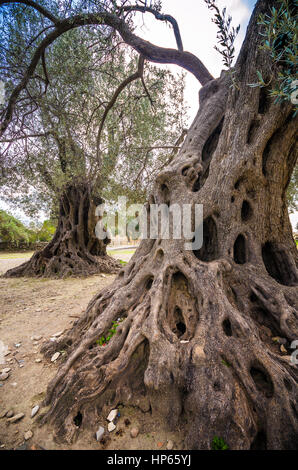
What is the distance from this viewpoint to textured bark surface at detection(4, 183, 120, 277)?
1037 centimetres

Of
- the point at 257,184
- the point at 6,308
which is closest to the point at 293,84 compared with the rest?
the point at 257,184

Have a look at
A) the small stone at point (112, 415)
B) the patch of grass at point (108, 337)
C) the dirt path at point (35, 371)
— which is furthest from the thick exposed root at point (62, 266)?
the small stone at point (112, 415)

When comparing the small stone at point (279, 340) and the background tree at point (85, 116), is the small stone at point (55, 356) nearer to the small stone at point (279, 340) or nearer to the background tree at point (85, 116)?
the small stone at point (279, 340)

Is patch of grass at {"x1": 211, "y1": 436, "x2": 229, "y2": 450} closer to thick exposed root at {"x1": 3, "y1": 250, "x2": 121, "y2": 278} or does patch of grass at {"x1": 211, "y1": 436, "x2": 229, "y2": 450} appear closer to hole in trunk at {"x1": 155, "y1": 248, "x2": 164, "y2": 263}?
hole in trunk at {"x1": 155, "y1": 248, "x2": 164, "y2": 263}

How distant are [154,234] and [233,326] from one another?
2315 millimetres

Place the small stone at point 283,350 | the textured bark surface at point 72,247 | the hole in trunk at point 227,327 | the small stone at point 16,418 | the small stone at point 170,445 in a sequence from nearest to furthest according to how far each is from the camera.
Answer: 1. the small stone at point 170,445
2. the small stone at point 16,418
3. the small stone at point 283,350
4. the hole in trunk at point 227,327
5. the textured bark surface at point 72,247

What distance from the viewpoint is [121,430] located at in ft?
6.79

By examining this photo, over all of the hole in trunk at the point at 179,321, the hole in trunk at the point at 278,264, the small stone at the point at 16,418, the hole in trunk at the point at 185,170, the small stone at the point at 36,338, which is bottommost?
the small stone at the point at 36,338

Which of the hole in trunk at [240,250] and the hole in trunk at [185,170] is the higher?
the hole in trunk at [185,170]

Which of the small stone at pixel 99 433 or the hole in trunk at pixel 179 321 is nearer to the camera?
the small stone at pixel 99 433

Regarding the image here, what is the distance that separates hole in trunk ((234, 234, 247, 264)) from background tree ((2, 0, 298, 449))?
2 cm

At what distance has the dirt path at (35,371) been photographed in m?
1.99

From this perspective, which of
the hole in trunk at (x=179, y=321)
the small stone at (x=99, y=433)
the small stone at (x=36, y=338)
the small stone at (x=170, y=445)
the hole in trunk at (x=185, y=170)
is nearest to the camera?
the small stone at (x=170, y=445)

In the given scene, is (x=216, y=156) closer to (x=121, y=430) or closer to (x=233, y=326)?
(x=233, y=326)
